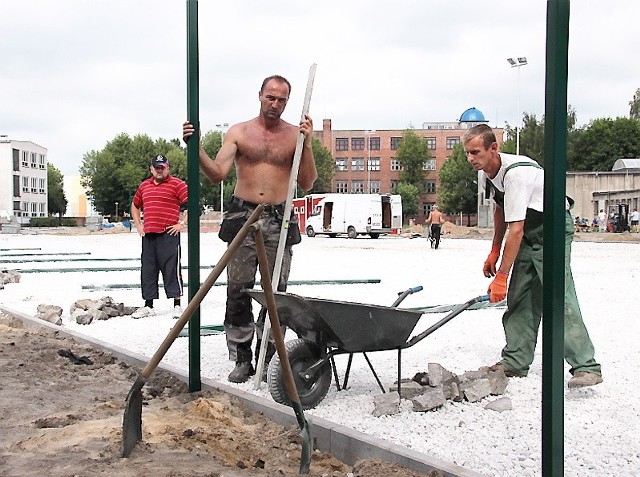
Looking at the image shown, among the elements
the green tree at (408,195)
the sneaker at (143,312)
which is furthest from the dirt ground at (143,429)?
the green tree at (408,195)

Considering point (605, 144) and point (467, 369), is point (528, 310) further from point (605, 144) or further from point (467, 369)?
point (605, 144)

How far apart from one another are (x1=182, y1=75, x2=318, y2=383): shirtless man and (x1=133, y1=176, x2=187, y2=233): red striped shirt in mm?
2926

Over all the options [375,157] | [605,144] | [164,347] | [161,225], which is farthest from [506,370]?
[375,157]

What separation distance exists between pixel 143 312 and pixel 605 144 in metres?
65.2

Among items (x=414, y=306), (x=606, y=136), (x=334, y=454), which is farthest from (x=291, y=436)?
(x=606, y=136)

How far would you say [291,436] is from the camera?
3469 millimetres

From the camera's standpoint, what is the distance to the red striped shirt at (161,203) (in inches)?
294

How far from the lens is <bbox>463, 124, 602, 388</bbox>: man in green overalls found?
4191 mm

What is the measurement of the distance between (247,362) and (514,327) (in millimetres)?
1655

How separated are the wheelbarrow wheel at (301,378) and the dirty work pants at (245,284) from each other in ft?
1.95

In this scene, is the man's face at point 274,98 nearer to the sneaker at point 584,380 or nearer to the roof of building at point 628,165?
the sneaker at point 584,380

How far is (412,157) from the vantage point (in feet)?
277

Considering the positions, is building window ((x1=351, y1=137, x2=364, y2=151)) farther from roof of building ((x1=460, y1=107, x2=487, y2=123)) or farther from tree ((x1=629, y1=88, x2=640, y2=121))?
tree ((x1=629, y1=88, x2=640, y2=121))

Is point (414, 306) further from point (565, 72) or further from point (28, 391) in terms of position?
point (565, 72)
